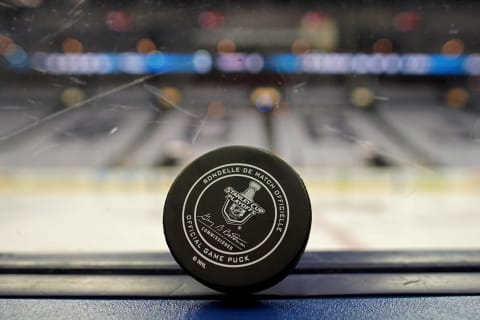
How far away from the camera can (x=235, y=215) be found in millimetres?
784

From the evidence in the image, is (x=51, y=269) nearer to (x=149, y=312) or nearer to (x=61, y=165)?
(x=149, y=312)

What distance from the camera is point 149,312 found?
2.44 ft

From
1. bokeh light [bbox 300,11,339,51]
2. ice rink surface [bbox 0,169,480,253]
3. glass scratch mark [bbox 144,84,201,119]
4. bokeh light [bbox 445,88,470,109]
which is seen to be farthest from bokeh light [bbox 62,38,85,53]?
bokeh light [bbox 445,88,470,109]

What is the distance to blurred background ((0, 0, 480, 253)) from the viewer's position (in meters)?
1.61

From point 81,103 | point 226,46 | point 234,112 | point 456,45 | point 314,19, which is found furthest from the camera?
point 234,112

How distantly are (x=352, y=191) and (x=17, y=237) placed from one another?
2.36 meters

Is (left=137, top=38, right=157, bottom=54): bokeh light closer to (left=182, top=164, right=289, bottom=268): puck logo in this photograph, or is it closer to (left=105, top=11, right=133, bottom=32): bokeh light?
(left=105, top=11, right=133, bottom=32): bokeh light

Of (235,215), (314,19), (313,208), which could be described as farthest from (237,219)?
(314,19)

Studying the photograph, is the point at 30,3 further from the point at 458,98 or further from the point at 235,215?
the point at 458,98

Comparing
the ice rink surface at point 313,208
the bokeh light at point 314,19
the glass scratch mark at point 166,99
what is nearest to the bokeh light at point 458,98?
the ice rink surface at point 313,208

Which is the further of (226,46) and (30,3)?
(226,46)

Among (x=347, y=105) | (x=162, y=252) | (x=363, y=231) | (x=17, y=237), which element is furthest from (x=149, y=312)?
(x=347, y=105)

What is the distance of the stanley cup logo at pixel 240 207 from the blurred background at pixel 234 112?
1.02 ft

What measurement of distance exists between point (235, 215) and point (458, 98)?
5.56 m
